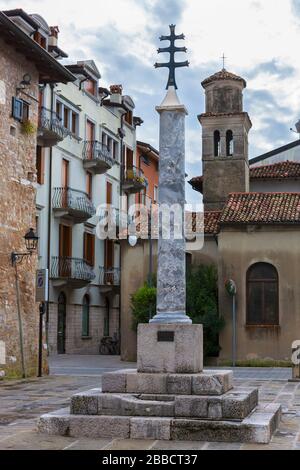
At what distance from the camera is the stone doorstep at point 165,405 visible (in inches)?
363

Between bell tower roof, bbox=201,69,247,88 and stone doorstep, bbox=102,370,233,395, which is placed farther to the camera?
bell tower roof, bbox=201,69,247,88

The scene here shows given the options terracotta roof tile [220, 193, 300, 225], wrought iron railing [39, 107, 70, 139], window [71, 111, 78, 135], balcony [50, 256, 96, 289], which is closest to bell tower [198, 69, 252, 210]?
terracotta roof tile [220, 193, 300, 225]

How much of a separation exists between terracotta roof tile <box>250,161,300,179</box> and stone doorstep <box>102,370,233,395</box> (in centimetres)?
2321

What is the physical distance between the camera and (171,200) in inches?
433

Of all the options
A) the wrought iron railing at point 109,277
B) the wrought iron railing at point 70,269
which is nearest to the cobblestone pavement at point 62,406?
the wrought iron railing at point 70,269

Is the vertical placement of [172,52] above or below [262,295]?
above

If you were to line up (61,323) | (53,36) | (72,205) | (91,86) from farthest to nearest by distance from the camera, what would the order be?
(91,86) < (53,36) < (61,323) < (72,205)

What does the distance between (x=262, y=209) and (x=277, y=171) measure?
8280 millimetres

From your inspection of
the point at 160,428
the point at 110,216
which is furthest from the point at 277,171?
the point at 160,428

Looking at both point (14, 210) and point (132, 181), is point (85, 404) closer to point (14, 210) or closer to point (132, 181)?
point (14, 210)

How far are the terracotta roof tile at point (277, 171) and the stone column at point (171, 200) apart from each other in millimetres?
21734

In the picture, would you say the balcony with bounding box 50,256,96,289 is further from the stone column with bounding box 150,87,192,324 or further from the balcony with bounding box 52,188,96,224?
the stone column with bounding box 150,87,192,324

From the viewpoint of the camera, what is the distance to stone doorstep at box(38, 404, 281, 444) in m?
8.85
